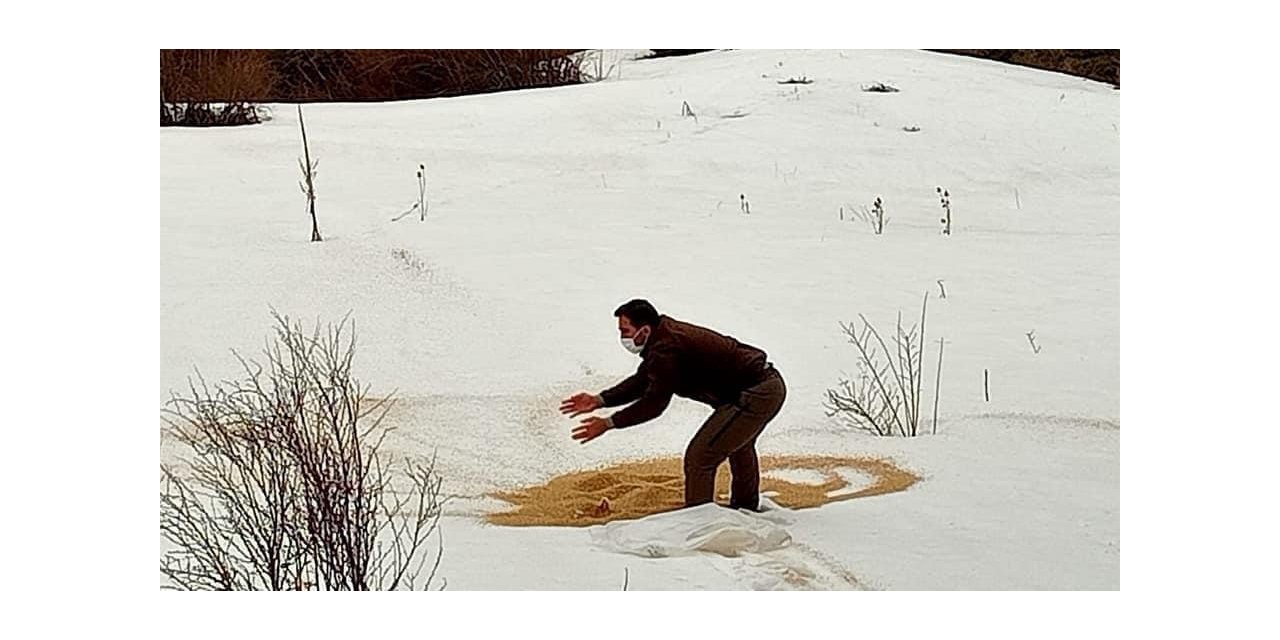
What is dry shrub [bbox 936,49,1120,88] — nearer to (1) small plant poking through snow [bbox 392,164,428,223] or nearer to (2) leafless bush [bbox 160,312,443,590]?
(1) small plant poking through snow [bbox 392,164,428,223]

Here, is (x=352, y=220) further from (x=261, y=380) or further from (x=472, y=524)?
(x=472, y=524)

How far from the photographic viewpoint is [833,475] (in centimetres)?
510

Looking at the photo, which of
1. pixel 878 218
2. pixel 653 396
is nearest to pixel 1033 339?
pixel 878 218

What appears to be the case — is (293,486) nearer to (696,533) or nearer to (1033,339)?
(696,533)

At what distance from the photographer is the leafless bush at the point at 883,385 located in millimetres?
5125

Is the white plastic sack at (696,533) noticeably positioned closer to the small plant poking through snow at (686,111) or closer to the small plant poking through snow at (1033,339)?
the small plant poking through snow at (1033,339)

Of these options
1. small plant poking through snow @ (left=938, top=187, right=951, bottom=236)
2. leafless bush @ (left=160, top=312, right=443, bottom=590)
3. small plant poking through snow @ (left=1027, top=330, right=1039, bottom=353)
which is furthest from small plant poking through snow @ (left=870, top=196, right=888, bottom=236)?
leafless bush @ (left=160, top=312, right=443, bottom=590)

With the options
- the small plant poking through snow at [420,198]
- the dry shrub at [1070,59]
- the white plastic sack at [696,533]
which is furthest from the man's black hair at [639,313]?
the dry shrub at [1070,59]

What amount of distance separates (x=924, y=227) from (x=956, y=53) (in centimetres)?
54

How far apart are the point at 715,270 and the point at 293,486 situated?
135cm

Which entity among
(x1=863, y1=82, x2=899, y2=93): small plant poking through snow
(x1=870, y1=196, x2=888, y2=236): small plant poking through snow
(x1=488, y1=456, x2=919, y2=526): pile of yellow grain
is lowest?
(x1=488, y1=456, x2=919, y2=526): pile of yellow grain

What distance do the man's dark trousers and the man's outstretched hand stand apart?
0.82ft

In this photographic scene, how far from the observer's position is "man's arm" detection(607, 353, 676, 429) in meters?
5.02
